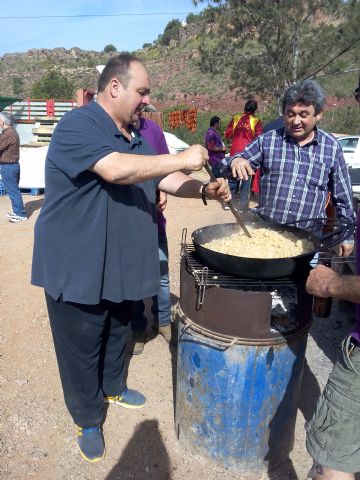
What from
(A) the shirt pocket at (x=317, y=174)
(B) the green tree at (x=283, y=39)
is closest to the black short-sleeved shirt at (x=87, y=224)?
(A) the shirt pocket at (x=317, y=174)

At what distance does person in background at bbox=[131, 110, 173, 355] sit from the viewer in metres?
3.33

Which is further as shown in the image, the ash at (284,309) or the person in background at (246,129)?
the person in background at (246,129)

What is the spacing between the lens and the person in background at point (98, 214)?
1982 mm

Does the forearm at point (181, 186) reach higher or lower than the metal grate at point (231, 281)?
higher

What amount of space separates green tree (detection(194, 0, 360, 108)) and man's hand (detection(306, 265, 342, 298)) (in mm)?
12649

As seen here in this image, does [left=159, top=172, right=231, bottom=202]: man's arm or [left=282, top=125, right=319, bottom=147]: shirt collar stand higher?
[left=282, top=125, right=319, bottom=147]: shirt collar

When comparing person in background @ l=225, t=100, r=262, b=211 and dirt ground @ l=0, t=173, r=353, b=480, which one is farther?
person in background @ l=225, t=100, r=262, b=211

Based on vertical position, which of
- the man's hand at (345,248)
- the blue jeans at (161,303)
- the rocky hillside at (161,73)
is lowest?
the blue jeans at (161,303)

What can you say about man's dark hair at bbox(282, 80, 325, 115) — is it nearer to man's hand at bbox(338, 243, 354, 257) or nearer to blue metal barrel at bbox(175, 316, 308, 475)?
man's hand at bbox(338, 243, 354, 257)

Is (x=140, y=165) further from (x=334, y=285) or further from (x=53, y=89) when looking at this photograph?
(x=53, y=89)

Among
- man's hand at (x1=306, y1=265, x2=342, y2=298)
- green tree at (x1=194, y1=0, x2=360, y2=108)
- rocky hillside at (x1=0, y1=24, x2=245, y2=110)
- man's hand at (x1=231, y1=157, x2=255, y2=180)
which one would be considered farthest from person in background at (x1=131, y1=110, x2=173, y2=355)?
rocky hillside at (x1=0, y1=24, x2=245, y2=110)

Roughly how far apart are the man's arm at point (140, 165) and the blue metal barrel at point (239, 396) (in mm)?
843

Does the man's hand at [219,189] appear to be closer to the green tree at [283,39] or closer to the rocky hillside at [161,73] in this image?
the green tree at [283,39]

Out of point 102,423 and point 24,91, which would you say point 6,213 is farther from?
point 24,91
